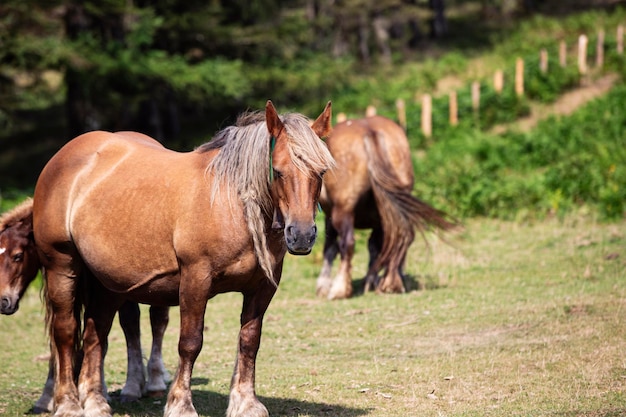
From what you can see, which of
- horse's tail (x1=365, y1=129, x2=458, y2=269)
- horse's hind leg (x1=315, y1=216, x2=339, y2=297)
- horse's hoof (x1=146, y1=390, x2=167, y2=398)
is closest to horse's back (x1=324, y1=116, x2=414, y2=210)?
horse's tail (x1=365, y1=129, x2=458, y2=269)

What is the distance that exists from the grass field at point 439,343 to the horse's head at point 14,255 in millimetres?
978

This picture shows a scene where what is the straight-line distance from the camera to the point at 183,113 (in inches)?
1811

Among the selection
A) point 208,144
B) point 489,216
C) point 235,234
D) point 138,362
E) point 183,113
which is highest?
point 208,144

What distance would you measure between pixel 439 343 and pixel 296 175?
3.89 m

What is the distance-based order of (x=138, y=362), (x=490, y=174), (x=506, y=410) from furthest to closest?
(x=490, y=174) → (x=138, y=362) → (x=506, y=410)

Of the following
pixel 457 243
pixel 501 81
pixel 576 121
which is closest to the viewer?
pixel 457 243

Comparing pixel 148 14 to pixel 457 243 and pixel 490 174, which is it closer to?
pixel 490 174

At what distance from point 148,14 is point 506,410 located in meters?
21.8

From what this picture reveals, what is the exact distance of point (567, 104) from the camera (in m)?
27.2

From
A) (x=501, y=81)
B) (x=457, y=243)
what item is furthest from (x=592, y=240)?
(x=501, y=81)

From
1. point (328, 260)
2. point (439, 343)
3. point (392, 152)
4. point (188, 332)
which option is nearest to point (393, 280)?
point (328, 260)

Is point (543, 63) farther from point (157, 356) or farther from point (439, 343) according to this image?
point (157, 356)

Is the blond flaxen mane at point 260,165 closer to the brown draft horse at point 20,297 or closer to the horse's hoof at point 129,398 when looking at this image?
the brown draft horse at point 20,297

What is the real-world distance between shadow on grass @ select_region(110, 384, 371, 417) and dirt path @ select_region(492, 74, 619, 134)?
19312mm
